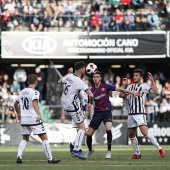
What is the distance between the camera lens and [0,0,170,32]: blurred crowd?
33469 millimetres

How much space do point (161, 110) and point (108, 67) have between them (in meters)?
7.54

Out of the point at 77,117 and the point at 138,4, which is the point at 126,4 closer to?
the point at 138,4

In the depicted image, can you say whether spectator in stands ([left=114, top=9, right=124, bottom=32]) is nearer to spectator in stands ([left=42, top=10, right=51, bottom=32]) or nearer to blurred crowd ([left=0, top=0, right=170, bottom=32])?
blurred crowd ([left=0, top=0, right=170, bottom=32])

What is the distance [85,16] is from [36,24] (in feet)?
7.84

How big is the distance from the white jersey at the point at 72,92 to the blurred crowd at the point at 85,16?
674 inches

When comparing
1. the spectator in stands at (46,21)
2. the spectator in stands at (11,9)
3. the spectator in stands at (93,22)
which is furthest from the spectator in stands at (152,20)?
the spectator in stands at (11,9)

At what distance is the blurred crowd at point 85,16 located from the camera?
110 ft

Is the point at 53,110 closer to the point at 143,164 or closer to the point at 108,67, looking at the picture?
the point at 108,67

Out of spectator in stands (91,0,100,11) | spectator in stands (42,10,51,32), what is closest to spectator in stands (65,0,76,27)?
spectator in stands (42,10,51,32)

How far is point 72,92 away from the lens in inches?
650

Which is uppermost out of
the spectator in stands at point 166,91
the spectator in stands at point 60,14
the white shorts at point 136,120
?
the spectator in stands at point 60,14

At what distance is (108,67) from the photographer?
36969 mm

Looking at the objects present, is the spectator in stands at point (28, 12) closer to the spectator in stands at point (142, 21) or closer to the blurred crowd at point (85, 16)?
the blurred crowd at point (85, 16)

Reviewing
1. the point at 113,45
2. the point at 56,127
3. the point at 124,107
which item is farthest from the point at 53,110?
the point at 113,45
